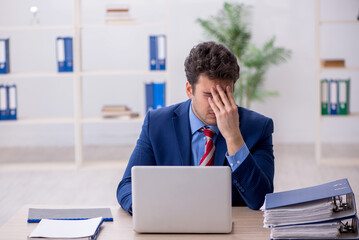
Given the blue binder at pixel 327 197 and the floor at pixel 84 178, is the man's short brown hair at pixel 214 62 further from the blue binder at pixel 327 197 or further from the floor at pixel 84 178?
the floor at pixel 84 178

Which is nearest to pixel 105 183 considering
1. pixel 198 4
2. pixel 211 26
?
pixel 211 26

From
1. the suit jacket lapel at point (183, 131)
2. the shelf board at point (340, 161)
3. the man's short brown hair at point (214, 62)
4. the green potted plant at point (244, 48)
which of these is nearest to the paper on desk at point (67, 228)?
the suit jacket lapel at point (183, 131)

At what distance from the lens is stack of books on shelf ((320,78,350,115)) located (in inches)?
207

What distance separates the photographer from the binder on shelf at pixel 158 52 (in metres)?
5.10

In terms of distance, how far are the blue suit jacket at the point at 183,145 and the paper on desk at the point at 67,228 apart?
0.22m

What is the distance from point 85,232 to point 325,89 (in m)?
3.99

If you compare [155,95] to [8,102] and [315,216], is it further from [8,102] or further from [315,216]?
Answer: [315,216]

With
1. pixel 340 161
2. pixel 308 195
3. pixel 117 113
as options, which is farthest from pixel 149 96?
pixel 308 195

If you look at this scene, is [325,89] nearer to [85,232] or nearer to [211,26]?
[211,26]

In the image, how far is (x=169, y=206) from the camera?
5.44 ft

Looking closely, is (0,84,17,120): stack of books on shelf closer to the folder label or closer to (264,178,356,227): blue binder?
the folder label

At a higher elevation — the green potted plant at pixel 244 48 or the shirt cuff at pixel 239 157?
the green potted plant at pixel 244 48

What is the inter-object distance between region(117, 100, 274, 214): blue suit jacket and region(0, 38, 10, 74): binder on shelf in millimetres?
3229

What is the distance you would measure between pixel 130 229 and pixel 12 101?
3.63m
